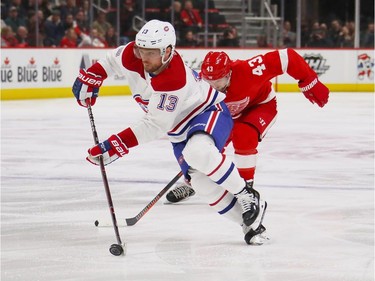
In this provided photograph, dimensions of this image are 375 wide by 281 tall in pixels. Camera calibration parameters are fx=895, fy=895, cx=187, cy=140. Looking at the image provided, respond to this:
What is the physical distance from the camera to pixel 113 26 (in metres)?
14.1

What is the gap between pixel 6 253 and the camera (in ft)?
11.8

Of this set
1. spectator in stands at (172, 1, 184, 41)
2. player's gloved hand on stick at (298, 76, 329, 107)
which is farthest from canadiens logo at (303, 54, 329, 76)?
player's gloved hand on stick at (298, 76, 329, 107)

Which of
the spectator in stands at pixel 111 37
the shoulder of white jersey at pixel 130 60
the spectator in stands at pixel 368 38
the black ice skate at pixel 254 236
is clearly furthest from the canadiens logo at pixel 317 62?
the black ice skate at pixel 254 236

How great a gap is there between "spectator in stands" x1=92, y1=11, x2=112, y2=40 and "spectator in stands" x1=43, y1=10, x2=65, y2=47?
71 centimetres

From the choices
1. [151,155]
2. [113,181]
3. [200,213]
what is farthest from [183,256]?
[151,155]

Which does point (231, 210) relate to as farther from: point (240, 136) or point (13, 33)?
point (13, 33)

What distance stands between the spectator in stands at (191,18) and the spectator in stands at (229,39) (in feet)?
1.39

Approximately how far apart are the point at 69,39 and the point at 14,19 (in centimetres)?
95

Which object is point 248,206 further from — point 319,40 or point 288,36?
point 288,36

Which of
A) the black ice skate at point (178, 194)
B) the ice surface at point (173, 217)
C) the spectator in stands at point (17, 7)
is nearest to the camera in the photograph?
the ice surface at point (173, 217)

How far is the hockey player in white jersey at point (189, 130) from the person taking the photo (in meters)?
3.50

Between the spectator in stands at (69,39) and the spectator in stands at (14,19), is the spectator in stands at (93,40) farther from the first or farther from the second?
the spectator in stands at (14,19)

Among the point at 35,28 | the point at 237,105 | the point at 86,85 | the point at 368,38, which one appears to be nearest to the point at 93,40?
the point at 35,28

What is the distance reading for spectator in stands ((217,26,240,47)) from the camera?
588 inches
